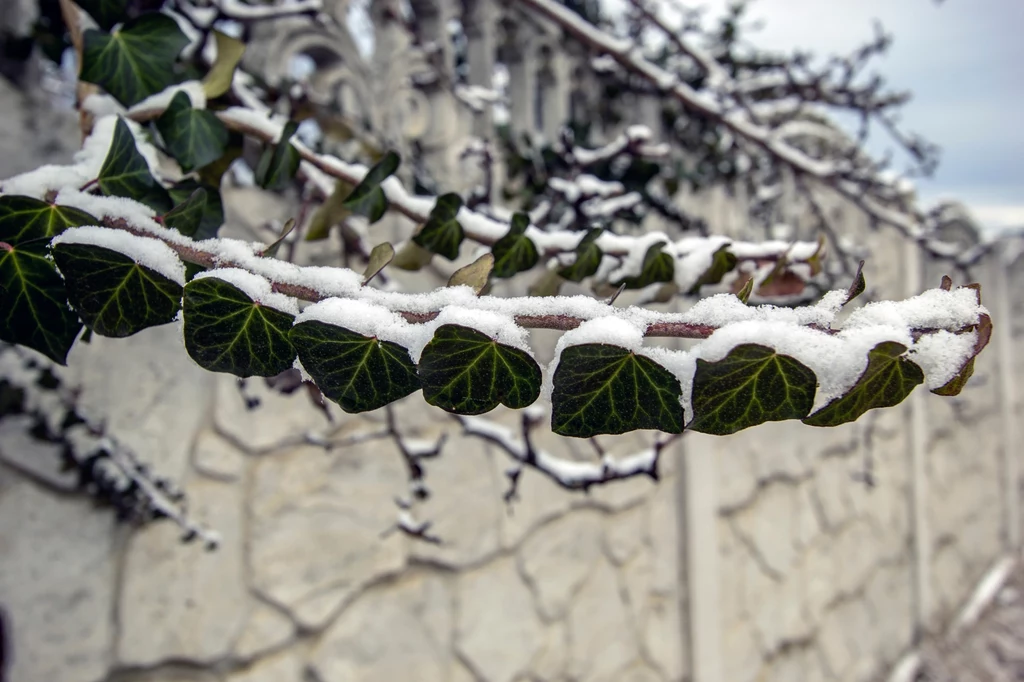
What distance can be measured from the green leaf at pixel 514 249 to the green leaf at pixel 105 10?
0.96 feet

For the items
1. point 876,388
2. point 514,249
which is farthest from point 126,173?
point 876,388

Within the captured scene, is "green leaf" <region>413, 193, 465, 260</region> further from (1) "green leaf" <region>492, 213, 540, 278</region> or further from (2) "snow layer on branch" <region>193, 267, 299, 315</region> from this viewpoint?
(2) "snow layer on branch" <region>193, 267, 299, 315</region>

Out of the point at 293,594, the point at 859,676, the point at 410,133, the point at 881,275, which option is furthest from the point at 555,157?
the point at 859,676

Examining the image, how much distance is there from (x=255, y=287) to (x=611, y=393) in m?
0.15

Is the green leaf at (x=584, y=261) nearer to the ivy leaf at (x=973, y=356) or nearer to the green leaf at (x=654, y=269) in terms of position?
the green leaf at (x=654, y=269)

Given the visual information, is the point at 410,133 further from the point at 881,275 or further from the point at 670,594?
the point at 881,275

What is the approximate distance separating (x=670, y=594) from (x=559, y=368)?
136 centimetres

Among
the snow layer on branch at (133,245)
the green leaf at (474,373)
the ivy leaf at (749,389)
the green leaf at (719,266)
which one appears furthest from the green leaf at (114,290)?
the green leaf at (719,266)

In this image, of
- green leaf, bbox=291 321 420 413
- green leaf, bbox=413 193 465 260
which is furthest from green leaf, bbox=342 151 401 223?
green leaf, bbox=291 321 420 413

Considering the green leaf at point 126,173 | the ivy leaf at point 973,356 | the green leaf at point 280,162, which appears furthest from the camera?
the green leaf at point 280,162

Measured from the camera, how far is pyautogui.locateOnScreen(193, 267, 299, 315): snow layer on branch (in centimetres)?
25

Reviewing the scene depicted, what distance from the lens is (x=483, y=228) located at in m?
0.52

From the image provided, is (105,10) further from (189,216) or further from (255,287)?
(255,287)

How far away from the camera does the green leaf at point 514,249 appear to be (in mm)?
484
